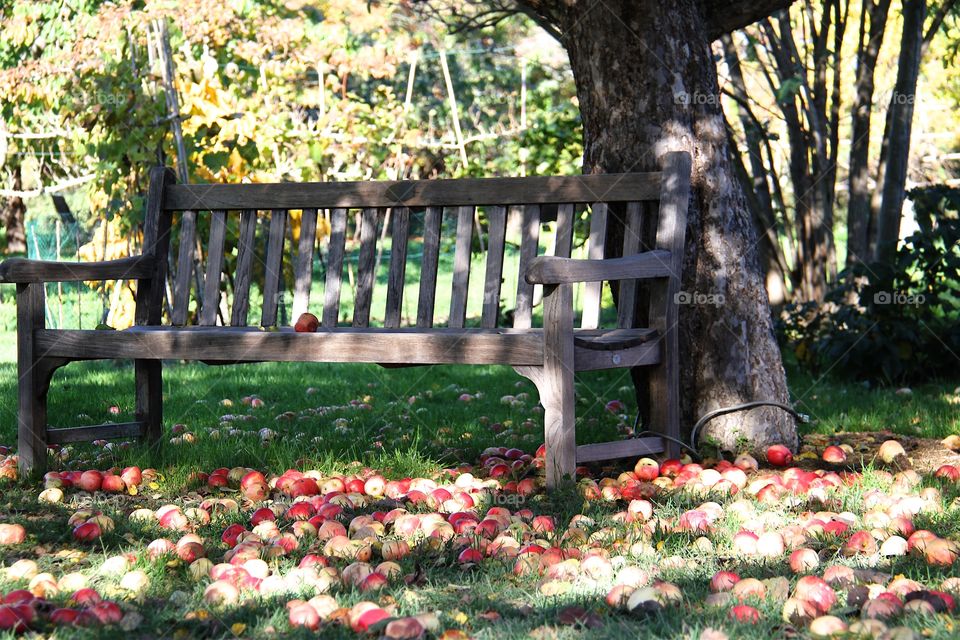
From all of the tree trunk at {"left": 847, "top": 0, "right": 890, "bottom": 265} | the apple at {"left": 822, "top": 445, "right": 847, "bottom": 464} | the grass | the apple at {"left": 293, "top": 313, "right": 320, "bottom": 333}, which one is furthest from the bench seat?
the tree trunk at {"left": 847, "top": 0, "right": 890, "bottom": 265}

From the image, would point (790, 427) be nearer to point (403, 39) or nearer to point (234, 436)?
point (234, 436)

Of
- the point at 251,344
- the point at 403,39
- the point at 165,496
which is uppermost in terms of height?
the point at 403,39

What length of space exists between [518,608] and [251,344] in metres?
1.70

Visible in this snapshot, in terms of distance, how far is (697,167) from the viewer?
4.10 metres

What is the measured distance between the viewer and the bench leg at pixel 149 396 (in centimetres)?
423

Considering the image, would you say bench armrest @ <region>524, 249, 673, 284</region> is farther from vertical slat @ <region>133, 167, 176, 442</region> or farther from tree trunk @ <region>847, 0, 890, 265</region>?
tree trunk @ <region>847, 0, 890, 265</region>

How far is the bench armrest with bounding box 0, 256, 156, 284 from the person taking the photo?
3.73m

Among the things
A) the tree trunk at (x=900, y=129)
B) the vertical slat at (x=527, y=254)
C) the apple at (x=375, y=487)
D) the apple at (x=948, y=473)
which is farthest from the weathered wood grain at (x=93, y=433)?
the tree trunk at (x=900, y=129)

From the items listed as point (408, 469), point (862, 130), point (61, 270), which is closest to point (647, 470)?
point (408, 469)

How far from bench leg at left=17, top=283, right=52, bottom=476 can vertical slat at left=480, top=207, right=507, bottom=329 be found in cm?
156

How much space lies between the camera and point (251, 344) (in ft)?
12.0

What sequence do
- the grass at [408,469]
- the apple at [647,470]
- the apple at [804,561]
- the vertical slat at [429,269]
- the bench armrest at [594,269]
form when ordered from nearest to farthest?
the grass at [408,469] < the apple at [804,561] < the bench armrest at [594,269] < the apple at [647,470] < the vertical slat at [429,269]

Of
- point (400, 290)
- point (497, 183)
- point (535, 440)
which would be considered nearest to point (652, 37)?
point (497, 183)

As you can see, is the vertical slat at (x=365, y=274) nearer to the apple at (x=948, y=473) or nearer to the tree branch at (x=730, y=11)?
the tree branch at (x=730, y=11)
